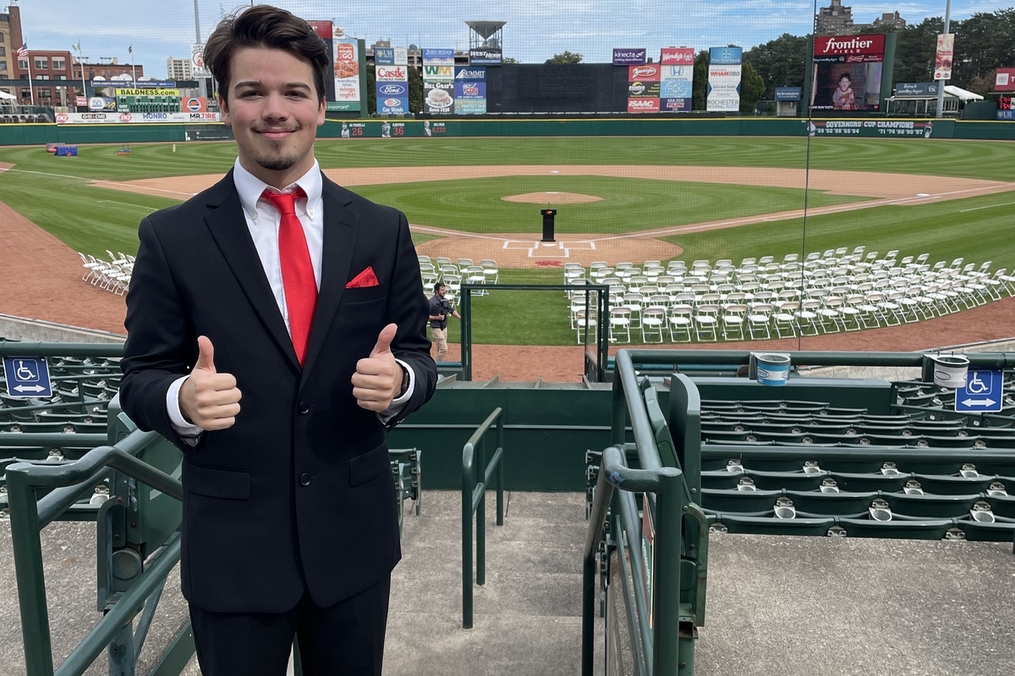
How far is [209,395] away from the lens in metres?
1.77

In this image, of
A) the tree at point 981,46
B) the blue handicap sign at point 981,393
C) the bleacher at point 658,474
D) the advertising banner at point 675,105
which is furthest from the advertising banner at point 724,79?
the blue handicap sign at point 981,393

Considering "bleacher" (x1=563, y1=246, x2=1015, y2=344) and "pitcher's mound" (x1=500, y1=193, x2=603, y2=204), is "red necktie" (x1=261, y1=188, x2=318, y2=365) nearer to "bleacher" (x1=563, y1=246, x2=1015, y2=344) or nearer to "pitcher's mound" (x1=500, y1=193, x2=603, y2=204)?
"bleacher" (x1=563, y1=246, x2=1015, y2=344)

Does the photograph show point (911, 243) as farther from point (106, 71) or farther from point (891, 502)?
point (106, 71)

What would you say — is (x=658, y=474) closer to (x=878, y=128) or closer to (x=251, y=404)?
(x=251, y=404)

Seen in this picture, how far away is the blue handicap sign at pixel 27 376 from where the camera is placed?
15.2 feet

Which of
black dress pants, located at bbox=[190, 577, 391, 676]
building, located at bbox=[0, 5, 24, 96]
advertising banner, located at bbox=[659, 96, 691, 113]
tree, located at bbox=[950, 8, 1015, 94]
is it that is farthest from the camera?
building, located at bbox=[0, 5, 24, 96]

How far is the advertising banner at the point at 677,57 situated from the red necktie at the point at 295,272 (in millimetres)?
51731

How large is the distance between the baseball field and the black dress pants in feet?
32.7

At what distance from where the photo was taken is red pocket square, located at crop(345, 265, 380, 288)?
201 centimetres

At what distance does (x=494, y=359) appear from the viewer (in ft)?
43.1

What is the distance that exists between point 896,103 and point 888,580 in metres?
60.8

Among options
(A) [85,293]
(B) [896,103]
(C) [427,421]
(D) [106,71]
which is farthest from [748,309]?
(D) [106,71]

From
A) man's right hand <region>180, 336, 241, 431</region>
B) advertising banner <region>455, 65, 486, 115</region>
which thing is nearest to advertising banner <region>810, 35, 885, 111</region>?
advertising banner <region>455, 65, 486, 115</region>

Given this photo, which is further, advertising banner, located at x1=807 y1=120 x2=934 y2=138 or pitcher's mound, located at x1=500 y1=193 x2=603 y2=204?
advertising banner, located at x1=807 y1=120 x2=934 y2=138
